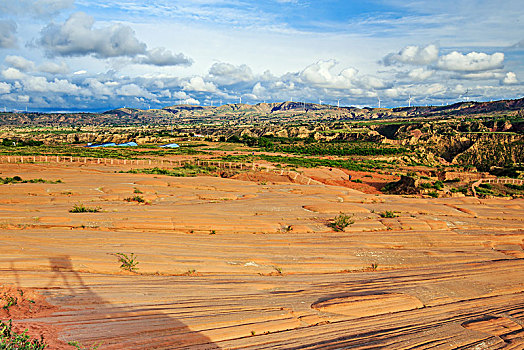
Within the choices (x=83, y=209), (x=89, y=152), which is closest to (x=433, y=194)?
(x=83, y=209)

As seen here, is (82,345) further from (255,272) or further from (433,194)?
(433,194)

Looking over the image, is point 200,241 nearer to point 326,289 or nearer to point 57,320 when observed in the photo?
point 326,289

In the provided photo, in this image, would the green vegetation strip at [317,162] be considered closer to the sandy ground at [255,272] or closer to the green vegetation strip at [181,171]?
the green vegetation strip at [181,171]

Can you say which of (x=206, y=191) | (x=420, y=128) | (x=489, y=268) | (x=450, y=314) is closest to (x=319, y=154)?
(x=420, y=128)

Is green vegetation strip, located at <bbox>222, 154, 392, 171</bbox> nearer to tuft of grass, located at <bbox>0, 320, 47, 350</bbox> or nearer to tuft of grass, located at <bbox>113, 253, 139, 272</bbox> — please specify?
tuft of grass, located at <bbox>113, 253, 139, 272</bbox>

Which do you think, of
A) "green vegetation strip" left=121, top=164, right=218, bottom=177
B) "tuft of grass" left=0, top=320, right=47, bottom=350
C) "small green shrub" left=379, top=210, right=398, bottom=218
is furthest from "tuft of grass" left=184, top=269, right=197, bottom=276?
"green vegetation strip" left=121, top=164, right=218, bottom=177

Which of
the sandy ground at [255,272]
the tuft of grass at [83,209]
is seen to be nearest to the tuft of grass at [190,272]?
the sandy ground at [255,272]

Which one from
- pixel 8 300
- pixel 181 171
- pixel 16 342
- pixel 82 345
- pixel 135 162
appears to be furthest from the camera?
pixel 135 162
